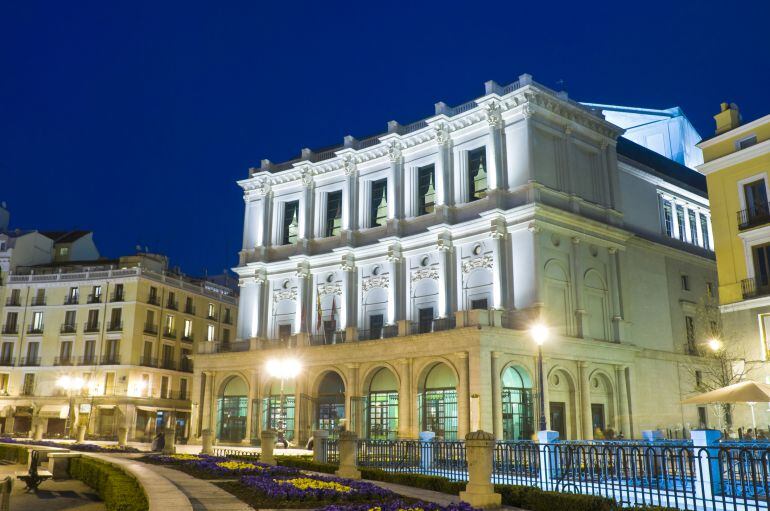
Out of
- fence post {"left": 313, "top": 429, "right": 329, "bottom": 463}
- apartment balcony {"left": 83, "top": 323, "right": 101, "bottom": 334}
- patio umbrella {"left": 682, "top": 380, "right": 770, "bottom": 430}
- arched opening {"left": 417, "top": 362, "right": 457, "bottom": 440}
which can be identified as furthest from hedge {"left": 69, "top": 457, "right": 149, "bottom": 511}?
apartment balcony {"left": 83, "top": 323, "right": 101, "bottom": 334}

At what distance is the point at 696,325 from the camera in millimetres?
45688

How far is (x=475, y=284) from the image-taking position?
3962 centimetres

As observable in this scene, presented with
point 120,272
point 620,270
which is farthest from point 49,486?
point 120,272

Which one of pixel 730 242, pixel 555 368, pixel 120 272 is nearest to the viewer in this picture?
pixel 730 242

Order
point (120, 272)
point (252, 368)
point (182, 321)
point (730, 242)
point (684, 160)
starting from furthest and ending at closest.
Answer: point (182, 321) < point (120, 272) < point (684, 160) < point (252, 368) < point (730, 242)

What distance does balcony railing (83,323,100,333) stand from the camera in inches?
2406

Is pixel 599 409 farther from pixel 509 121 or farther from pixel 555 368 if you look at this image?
pixel 509 121

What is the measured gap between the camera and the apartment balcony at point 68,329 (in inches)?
2436

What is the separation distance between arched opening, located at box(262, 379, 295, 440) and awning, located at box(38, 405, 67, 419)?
23843 mm

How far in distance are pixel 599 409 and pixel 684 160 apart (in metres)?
25.7

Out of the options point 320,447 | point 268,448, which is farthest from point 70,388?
point 320,447

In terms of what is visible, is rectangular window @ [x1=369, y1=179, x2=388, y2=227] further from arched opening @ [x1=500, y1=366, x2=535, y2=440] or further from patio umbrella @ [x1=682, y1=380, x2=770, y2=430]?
patio umbrella @ [x1=682, y1=380, x2=770, y2=430]

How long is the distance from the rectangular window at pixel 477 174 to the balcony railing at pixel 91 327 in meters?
36.7

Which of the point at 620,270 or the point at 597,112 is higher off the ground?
the point at 597,112
